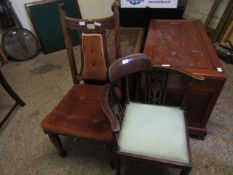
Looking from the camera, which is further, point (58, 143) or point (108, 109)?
point (58, 143)

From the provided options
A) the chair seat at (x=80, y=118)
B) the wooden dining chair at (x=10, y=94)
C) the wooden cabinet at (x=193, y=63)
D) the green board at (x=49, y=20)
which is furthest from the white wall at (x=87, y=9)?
the chair seat at (x=80, y=118)

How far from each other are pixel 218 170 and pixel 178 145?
0.58m

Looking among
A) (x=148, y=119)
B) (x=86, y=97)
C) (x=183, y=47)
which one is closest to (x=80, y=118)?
(x=86, y=97)

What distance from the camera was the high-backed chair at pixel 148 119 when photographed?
0.92 m

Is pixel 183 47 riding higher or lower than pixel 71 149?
higher

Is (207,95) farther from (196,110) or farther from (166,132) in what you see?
(166,132)

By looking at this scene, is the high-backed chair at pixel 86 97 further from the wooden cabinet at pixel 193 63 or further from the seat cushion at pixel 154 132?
the wooden cabinet at pixel 193 63

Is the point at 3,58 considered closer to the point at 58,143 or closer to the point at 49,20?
the point at 49,20

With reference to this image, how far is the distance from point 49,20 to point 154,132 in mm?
2396

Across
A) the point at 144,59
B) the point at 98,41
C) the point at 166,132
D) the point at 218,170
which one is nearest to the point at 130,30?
the point at 98,41

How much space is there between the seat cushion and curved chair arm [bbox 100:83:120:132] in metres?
0.23

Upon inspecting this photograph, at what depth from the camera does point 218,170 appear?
1271 millimetres

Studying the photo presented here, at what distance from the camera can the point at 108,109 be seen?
0.87 metres

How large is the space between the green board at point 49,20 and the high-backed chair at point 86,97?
1.66 metres
